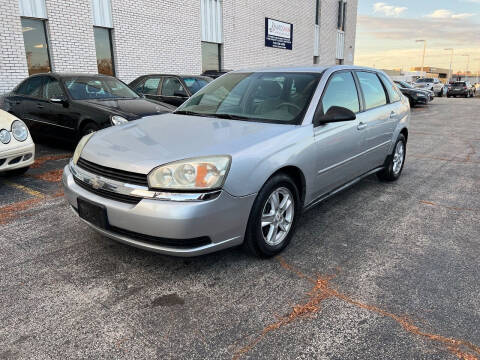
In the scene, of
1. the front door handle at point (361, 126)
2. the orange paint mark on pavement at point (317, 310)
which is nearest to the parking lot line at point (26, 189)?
the orange paint mark on pavement at point (317, 310)

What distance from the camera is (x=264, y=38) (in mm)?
17672

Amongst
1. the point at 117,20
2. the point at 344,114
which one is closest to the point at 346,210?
the point at 344,114

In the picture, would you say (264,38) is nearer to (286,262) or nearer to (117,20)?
(117,20)

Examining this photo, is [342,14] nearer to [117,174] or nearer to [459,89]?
[459,89]

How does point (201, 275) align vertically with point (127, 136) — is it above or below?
below

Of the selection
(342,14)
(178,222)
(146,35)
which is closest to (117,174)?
(178,222)

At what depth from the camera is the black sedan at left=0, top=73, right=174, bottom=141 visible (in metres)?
6.32

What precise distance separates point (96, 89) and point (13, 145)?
8.94 ft

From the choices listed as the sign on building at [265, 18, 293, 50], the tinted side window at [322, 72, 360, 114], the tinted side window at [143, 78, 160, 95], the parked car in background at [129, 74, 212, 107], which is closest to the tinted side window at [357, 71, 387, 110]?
the tinted side window at [322, 72, 360, 114]

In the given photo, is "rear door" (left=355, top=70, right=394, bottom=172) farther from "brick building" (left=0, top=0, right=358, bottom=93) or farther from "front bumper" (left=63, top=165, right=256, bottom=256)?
"brick building" (left=0, top=0, right=358, bottom=93)

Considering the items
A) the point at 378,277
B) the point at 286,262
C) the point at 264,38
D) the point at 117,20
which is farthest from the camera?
the point at 264,38

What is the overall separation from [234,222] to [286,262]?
2.26 feet

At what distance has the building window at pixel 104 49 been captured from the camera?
37.4ft

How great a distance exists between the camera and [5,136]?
4676 millimetres
